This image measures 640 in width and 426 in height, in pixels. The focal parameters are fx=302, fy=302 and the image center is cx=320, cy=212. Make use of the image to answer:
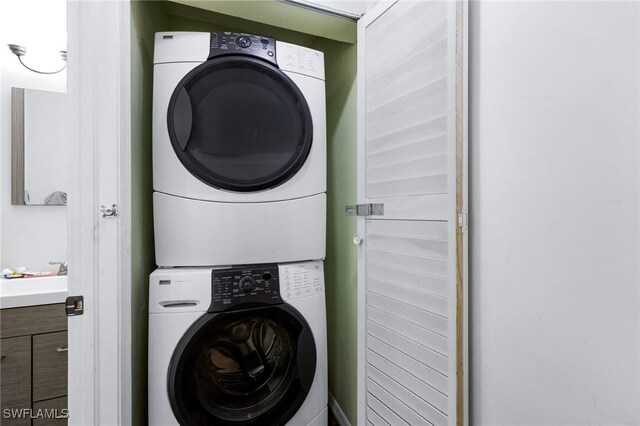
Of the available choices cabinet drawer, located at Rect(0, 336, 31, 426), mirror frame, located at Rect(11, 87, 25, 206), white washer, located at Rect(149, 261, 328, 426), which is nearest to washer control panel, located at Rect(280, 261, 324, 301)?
white washer, located at Rect(149, 261, 328, 426)

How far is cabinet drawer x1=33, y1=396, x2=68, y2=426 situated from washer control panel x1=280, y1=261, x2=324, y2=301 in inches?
47.8

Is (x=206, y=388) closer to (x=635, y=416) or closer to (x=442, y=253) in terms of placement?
(x=442, y=253)

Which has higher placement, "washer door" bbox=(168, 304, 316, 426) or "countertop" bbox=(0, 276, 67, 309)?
"countertop" bbox=(0, 276, 67, 309)

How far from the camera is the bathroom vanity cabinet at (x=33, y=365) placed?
1328 mm

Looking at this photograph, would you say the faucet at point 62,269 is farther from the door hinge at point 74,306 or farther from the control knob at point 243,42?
the control knob at point 243,42

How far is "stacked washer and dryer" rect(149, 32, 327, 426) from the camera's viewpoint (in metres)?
1.15

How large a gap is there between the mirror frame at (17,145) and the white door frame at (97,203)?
1263 millimetres

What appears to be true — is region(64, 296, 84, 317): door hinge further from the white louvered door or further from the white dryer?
the white louvered door

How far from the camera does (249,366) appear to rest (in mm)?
1312

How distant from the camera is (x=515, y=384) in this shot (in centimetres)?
77

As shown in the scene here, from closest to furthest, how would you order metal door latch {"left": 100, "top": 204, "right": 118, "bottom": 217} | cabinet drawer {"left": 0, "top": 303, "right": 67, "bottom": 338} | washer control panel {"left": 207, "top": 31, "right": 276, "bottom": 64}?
metal door latch {"left": 100, "top": 204, "right": 118, "bottom": 217}, washer control panel {"left": 207, "top": 31, "right": 276, "bottom": 64}, cabinet drawer {"left": 0, "top": 303, "right": 67, "bottom": 338}

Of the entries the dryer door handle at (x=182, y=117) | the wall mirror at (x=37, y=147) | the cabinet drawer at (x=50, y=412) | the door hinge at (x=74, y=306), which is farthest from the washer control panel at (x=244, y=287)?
the wall mirror at (x=37, y=147)

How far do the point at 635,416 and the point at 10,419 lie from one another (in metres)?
2.19

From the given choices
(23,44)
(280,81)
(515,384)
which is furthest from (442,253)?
(23,44)
